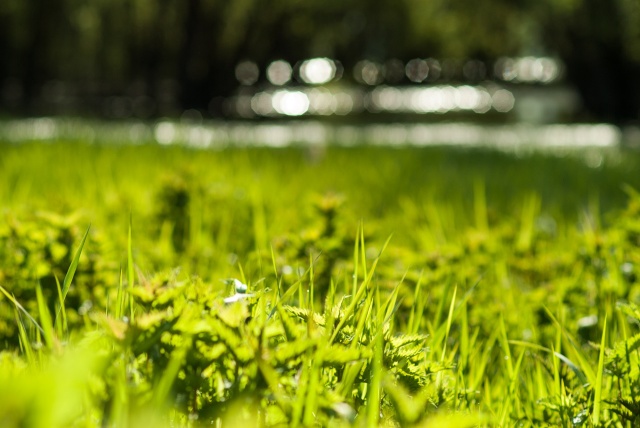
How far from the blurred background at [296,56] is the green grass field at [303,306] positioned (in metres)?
13.1

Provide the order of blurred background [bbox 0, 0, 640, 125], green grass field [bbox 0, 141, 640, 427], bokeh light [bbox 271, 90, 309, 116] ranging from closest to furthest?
1. green grass field [bbox 0, 141, 640, 427]
2. blurred background [bbox 0, 0, 640, 125]
3. bokeh light [bbox 271, 90, 309, 116]

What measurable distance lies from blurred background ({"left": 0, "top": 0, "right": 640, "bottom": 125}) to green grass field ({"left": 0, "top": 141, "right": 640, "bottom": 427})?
13.1 m

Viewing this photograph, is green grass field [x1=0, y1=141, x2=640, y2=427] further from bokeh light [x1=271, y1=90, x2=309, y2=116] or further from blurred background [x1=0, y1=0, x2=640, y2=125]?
bokeh light [x1=271, y1=90, x2=309, y2=116]

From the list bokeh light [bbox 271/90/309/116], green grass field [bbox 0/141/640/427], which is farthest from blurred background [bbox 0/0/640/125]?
green grass field [bbox 0/141/640/427]

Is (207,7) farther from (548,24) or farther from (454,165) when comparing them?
(454,165)

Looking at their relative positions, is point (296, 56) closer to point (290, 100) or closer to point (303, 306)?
point (290, 100)

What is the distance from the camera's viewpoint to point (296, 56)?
31500mm

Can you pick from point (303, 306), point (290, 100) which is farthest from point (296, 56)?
point (303, 306)

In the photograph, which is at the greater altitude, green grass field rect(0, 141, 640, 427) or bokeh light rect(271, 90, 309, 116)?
green grass field rect(0, 141, 640, 427)

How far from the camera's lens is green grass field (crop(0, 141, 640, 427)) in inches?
33.6

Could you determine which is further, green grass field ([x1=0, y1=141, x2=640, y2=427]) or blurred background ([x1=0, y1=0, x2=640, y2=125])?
blurred background ([x1=0, y1=0, x2=640, y2=125])

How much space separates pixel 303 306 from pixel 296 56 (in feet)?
101

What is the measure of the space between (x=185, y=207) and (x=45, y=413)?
2272 millimetres

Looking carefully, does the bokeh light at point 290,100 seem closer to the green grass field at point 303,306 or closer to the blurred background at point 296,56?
the blurred background at point 296,56
